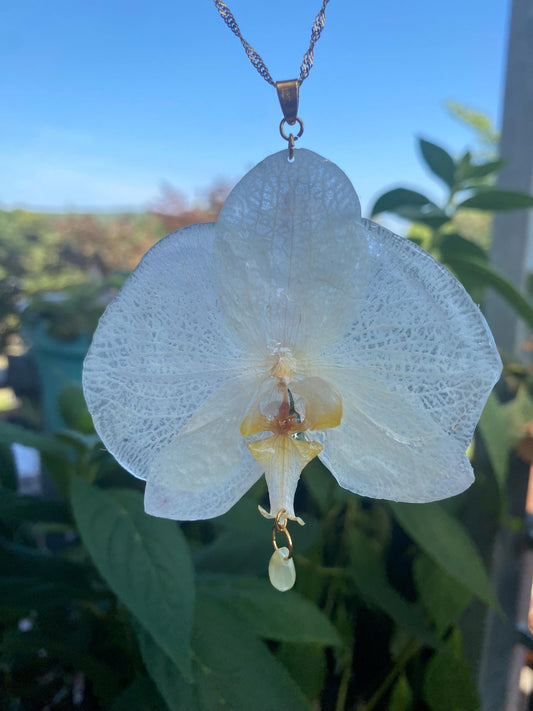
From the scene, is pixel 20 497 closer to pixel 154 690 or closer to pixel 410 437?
pixel 154 690

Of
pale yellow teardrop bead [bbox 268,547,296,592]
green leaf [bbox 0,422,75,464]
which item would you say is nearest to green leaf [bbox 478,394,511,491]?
pale yellow teardrop bead [bbox 268,547,296,592]

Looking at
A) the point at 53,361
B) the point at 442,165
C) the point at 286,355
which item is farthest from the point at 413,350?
the point at 53,361

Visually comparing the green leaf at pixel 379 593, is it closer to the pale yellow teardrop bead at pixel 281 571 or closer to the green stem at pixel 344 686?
the green stem at pixel 344 686

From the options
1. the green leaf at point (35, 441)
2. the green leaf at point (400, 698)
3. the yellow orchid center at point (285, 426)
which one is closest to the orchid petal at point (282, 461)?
the yellow orchid center at point (285, 426)

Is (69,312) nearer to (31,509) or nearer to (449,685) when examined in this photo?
(31,509)

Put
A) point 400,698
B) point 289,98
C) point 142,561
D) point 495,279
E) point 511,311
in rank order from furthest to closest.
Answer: point 511,311, point 400,698, point 495,279, point 142,561, point 289,98

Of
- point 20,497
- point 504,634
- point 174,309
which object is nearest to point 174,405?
point 174,309
